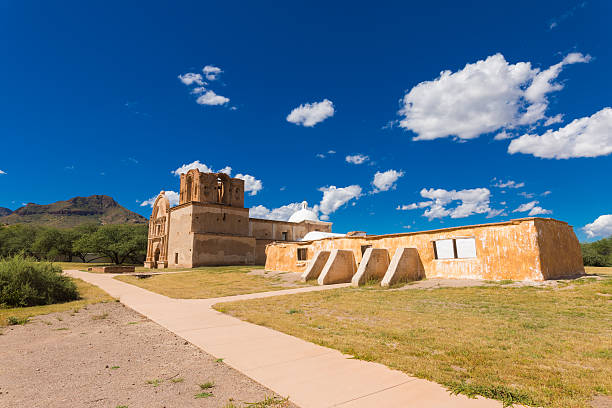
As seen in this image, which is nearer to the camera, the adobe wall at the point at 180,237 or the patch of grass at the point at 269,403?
the patch of grass at the point at 269,403

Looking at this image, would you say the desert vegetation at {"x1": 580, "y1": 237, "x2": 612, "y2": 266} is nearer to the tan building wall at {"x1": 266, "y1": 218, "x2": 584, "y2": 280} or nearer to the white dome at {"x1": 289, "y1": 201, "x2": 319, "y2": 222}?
the tan building wall at {"x1": 266, "y1": 218, "x2": 584, "y2": 280}

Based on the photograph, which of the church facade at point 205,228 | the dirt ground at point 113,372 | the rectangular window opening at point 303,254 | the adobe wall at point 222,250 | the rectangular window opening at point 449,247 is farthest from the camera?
the church facade at point 205,228

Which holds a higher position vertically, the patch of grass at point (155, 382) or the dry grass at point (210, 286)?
the dry grass at point (210, 286)

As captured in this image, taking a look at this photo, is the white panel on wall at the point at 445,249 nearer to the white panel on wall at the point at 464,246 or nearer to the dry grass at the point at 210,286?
the white panel on wall at the point at 464,246

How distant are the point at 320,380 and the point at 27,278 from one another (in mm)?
12845

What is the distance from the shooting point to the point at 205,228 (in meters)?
38.6

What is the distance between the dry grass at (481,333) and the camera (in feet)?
13.3

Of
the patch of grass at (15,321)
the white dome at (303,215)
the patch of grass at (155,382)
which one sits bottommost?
the patch of grass at (155,382)

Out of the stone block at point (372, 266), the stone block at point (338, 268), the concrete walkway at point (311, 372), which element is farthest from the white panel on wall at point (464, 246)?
the concrete walkway at point (311, 372)

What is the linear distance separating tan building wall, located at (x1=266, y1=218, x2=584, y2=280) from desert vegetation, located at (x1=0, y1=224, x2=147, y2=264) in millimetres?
41412

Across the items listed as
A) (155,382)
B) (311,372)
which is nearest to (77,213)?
(155,382)

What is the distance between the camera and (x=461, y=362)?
4785 mm

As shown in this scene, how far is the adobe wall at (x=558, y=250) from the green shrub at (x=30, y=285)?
1904cm

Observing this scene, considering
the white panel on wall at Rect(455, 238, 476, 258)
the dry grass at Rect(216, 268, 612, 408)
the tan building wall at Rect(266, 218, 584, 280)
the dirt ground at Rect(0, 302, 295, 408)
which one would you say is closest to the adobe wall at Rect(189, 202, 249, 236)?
the tan building wall at Rect(266, 218, 584, 280)
